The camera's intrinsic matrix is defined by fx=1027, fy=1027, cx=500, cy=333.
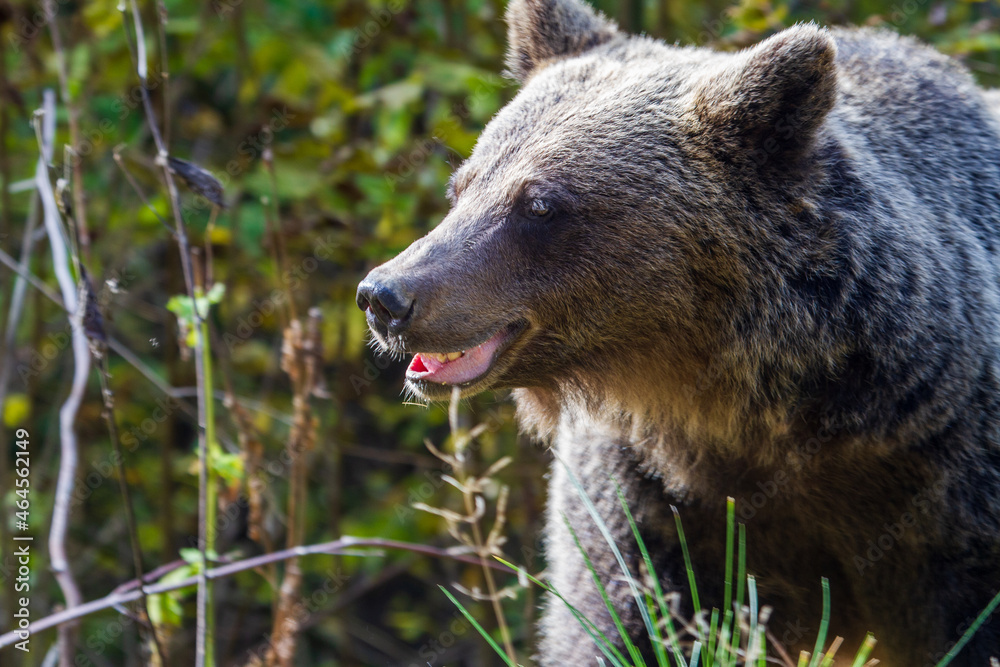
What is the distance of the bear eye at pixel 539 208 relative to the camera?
292cm

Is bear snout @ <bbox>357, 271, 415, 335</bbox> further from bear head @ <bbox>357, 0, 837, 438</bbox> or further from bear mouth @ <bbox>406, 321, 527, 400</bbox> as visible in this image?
bear mouth @ <bbox>406, 321, 527, 400</bbox>

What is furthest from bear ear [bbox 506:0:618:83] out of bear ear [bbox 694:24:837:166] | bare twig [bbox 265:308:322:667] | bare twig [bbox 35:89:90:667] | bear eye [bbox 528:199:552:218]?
bare twig [bbox 35:89:90:667]

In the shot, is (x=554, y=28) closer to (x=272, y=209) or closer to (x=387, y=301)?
(x=387, y=301)

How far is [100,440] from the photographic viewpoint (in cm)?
703

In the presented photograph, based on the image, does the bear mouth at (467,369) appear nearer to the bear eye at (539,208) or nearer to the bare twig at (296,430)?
the bear eye at (539,208)

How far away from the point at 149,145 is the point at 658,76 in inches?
171

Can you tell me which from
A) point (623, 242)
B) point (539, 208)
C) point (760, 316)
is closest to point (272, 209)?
point (539, 208)

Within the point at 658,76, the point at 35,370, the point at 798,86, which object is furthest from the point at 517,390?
the point at 35,370

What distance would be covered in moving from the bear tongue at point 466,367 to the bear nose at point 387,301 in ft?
0.76

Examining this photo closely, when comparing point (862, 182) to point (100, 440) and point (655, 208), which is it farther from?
point (100, 440)

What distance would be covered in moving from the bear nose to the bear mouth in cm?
18

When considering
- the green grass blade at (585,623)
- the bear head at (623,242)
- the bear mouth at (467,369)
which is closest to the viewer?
the green grass blade at (585,623)

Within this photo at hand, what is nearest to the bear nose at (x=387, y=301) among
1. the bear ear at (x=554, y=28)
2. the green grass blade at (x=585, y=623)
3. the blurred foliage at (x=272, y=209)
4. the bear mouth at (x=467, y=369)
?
the bear mouth at (x=467, y=369)

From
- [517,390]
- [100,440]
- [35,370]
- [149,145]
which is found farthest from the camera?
[100,440]
